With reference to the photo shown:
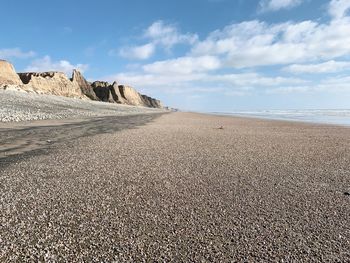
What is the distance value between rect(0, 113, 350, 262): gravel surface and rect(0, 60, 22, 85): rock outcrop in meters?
55.5

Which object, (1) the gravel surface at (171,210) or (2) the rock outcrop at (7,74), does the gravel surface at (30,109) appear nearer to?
(2) the rock outcrop at (7,74)

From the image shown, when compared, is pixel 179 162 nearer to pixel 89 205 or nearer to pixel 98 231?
pixel 89 205

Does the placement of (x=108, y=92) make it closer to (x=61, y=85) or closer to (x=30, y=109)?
(x=61, y=85)

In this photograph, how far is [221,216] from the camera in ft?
18.0

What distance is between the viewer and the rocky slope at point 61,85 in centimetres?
6006

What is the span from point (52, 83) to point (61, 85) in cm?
426

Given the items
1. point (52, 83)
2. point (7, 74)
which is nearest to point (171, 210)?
point (7, 74)

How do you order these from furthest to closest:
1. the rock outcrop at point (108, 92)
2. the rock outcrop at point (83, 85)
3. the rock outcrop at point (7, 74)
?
the rock outcrop at point (108, 92)
the rock outcrop at point (83, 85)
the rock outcrop at point (7, 74)

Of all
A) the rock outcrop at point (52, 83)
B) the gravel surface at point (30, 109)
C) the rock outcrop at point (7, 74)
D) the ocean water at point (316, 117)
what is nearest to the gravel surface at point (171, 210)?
the gravel surface at point (30, 109)

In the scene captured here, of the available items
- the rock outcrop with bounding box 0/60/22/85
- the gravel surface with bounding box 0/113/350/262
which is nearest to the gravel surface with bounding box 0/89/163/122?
the rock outcrop with bounding box 0/60/22/85

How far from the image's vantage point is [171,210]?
18.9 ft

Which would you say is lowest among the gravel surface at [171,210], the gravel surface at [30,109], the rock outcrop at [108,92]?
the gravel surface at [171,210]

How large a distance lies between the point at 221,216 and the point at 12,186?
4607mm

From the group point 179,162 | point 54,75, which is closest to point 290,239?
point 179,162
